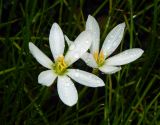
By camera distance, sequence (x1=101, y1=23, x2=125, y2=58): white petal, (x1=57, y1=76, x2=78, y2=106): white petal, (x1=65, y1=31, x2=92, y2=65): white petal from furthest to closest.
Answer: (x1=101, y1=23, x2=125, y2=58): white petal
(x1=65, y1=31, x2=92, y2=65): white petal
(x1=57, y1=76, x2=78, y2=106): white petal

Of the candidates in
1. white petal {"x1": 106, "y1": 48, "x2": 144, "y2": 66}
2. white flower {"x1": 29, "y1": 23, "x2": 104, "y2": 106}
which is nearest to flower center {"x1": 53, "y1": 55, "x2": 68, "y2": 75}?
white flower {"x1": 29, "y1": 23, "x2": 104, "y2": 106}

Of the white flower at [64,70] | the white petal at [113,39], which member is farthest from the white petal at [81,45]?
the white petal at [113,39]

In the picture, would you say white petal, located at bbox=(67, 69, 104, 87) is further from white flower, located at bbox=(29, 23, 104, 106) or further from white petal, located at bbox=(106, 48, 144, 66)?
white petal, located at bbox=(106, 48, 144, 66)

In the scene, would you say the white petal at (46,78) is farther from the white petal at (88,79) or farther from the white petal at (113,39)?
the white petal at (113,39)

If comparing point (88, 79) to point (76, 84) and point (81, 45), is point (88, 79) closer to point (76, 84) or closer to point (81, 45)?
point (81, 45)

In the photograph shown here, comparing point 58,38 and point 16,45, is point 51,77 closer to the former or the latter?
point 58,38

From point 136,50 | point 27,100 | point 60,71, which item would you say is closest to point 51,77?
point 60,71
